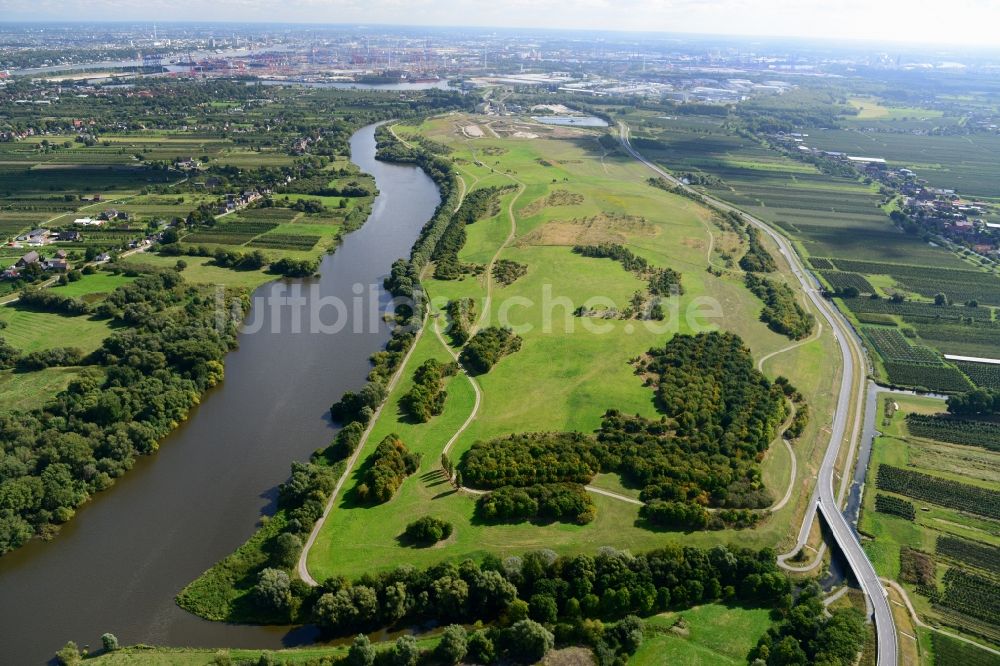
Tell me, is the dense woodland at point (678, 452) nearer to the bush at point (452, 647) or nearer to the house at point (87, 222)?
the bush at point (452, 647)

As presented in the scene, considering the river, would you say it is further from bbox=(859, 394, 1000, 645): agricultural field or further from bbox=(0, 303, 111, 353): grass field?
bbox=(859, 394, 1000, 645): agricultural field

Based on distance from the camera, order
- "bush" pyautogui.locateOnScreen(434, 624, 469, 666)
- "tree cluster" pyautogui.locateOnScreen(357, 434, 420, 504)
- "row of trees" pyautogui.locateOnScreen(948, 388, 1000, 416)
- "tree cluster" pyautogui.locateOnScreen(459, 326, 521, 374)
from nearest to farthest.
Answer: "bush" pyautogui.locateOnScreen(434, 624, 469, 666), "tree cluster" pyautogui.locateOnScreen(357, 434, 420, 504), "row of trees" pyautogui.locateOnScreen(948, 388, 1000, 416), "tree cluster" pyautogui.locateOnScreen(459, 326, 521, 374)

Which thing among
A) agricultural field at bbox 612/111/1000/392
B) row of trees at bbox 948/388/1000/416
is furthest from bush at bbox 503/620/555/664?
agricultural field at bbox 612/111/1000/392

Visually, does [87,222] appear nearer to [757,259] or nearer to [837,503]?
[757,259]

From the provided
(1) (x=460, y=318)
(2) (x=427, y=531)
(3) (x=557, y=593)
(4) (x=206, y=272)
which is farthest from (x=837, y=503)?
(4) (x=206, y=272)

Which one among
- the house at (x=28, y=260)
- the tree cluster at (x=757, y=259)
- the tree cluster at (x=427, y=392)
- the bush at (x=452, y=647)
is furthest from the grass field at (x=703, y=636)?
the house at (x=28, y=260)

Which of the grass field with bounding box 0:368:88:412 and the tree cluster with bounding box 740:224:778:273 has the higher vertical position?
the tree cluster with bounding box 740:224:778:273

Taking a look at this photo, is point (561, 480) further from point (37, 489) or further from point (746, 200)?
point (746, 200)

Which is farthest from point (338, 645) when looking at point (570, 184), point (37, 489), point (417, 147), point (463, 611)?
point (417, 147)
